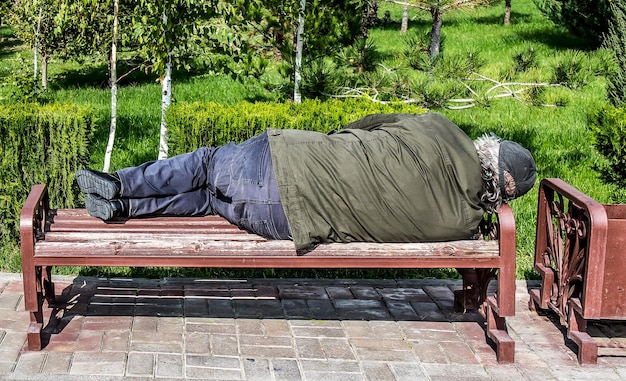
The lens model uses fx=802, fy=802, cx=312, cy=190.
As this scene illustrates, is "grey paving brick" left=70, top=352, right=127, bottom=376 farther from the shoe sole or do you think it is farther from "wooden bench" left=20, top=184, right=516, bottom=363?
the shoe sole

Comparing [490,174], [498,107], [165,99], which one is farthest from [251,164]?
[498,107]

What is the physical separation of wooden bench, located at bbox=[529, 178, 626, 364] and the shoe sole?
2400 mm

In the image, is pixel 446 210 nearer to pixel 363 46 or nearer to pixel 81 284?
pixel 81 284

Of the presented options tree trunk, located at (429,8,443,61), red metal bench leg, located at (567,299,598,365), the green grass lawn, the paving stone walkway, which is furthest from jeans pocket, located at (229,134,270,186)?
tree trunk, located at (429,8,443,61)

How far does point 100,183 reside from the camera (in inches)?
162

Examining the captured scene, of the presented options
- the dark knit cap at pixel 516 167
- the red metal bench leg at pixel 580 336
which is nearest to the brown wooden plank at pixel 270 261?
the dark knit cap at pixel 516 167

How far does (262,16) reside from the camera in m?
6.74

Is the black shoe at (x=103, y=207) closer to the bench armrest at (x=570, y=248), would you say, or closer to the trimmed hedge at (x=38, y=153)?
the trimmed hedge at (x=38, y=153)

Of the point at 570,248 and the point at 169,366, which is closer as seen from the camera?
the point at 169,366

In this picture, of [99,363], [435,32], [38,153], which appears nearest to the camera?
[99,363]

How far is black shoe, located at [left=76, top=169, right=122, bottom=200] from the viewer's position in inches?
162

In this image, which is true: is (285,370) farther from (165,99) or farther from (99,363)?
(165,99)

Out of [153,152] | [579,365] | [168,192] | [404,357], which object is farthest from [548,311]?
[153,152]

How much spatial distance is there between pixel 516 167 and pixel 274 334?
1543 mm
